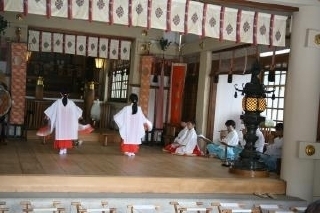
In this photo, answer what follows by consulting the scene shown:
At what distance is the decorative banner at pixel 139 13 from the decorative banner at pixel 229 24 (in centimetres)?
135

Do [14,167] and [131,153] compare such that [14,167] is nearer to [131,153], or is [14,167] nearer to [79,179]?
[79,179]

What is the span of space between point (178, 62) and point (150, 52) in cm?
86

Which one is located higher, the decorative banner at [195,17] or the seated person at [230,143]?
the decorative banner at [195,17]

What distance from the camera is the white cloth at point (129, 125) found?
30.5 feet

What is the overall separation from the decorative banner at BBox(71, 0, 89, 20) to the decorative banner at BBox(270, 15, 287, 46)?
3262 mm

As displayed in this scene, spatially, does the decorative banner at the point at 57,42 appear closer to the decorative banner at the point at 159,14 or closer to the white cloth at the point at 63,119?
the white cloth at the point at 63,119

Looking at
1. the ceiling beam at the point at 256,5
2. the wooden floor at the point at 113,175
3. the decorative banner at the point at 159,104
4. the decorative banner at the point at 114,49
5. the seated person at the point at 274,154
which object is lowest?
the wooden floor at the point at 113,175

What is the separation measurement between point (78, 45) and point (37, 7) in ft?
18.7

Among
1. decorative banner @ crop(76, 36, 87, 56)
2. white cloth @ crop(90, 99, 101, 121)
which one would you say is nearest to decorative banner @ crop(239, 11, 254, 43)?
decorative banner @ crop(76, 36, 87, 56)

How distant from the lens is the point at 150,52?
40.4 ft

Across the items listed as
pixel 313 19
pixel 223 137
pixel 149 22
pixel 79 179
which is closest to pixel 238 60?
pixel 223 137

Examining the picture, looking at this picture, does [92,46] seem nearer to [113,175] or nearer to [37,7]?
[37,7]

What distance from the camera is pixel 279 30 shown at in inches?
297

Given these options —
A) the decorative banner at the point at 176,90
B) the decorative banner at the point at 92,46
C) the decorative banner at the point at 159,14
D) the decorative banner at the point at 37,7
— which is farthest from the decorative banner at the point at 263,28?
the decorative banner at the point at 92,46
